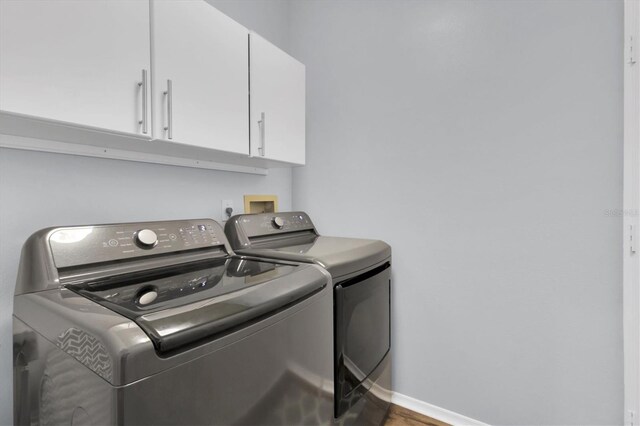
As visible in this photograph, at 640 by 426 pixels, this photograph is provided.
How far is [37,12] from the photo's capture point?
2.58ft

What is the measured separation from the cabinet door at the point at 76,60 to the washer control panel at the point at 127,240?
33 centimetres

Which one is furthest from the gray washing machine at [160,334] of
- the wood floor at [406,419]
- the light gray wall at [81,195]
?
the wood floor at [406,419]

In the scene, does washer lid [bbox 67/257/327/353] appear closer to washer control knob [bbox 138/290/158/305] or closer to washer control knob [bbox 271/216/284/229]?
washer control knob [bbox 138/290/158/305]

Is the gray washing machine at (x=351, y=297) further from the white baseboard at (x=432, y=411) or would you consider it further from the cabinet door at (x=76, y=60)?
the cabinet door at (x=76, y=60)

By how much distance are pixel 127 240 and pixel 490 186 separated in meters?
1.61

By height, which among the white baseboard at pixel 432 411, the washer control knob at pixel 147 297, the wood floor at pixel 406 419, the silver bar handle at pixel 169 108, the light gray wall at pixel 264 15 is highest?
the light gray wall at pixel 264 15

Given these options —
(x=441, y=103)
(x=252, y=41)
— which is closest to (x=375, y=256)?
(x=441, y=103)

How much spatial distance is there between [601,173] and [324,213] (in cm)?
142

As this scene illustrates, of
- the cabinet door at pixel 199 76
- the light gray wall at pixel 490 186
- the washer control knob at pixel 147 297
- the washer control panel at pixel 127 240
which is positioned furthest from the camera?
the light gray wall at pixel 490 186

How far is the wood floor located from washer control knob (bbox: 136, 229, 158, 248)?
1518 mm

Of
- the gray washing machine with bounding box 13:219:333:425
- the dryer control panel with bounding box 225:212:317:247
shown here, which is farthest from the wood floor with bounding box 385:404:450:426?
the dryer control panel with bounding box 225:212:317:247

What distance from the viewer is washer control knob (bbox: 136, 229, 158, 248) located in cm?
108

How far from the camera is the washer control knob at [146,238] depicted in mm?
1075

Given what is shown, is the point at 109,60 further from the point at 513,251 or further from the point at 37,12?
the point at 513,251
